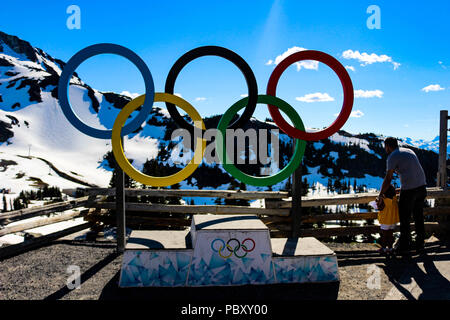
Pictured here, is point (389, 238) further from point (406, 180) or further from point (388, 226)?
point (406, 180)

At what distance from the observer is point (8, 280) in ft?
17.1

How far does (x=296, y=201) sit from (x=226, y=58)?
3473mm

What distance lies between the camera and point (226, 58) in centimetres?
526

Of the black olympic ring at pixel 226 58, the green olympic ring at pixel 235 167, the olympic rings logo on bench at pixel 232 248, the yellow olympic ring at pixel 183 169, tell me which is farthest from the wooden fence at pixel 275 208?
the olympic rings logo on bench at pixel 232 248

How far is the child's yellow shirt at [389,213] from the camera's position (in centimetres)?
602

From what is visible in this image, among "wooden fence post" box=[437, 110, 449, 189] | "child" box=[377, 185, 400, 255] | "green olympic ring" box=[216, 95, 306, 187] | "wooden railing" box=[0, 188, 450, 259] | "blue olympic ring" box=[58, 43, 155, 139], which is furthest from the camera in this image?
"wooden fence post" box=[437, 110, 449, 189]

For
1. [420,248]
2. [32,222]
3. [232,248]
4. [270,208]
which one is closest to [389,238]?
[420,248]

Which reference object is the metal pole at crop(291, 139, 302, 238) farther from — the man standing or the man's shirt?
the man's shirt

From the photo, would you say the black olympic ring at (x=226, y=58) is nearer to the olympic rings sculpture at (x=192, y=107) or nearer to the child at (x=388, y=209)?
the olympic rings sculpture at (x=192, y=107)

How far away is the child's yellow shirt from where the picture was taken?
19.7ft


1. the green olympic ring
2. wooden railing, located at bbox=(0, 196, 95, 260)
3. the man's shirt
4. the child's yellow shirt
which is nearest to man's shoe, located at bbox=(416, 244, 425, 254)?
the child's yellow shirt
